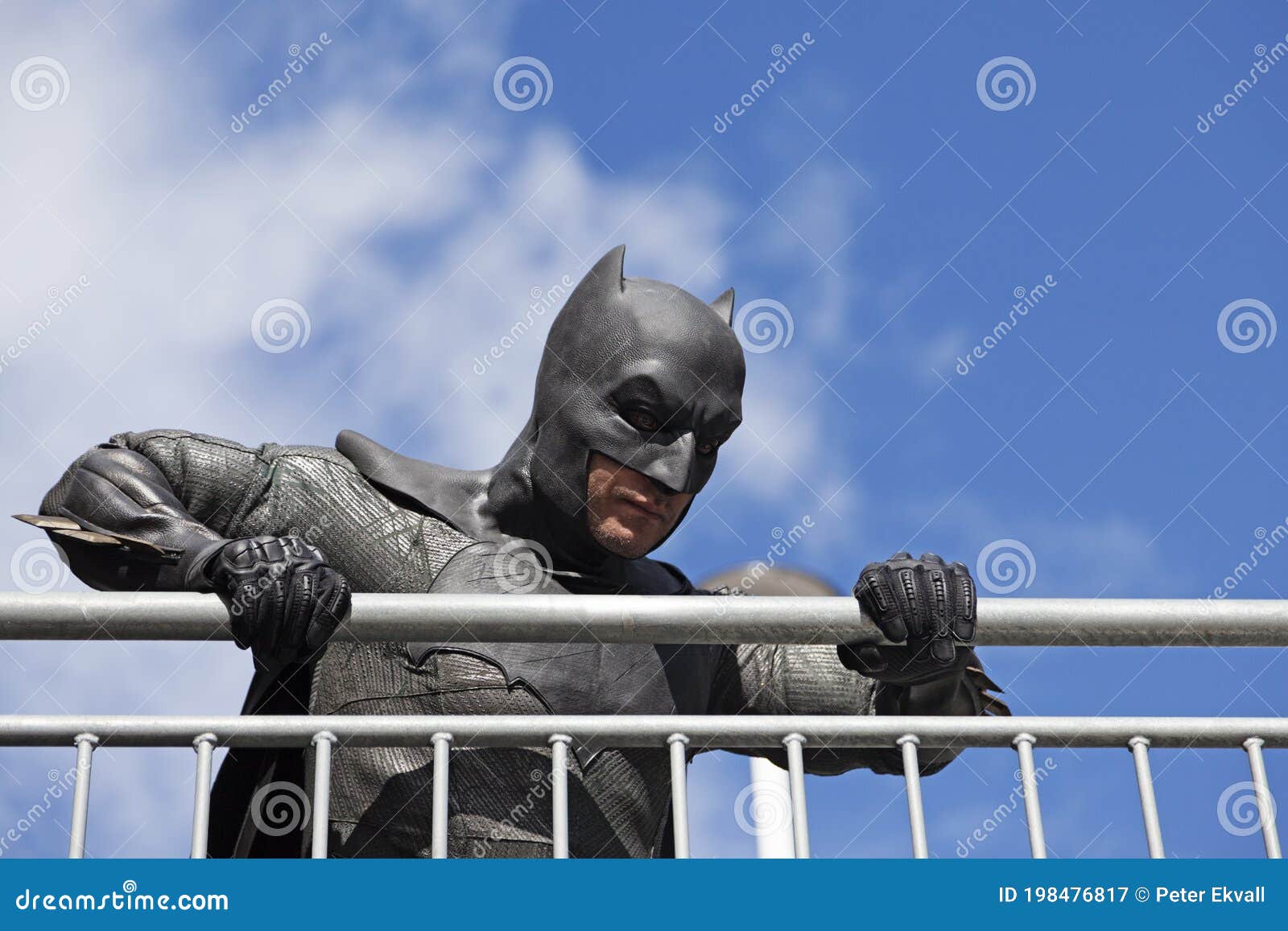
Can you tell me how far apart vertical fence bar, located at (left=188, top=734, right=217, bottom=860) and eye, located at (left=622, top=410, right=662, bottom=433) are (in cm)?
193

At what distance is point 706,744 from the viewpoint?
10.4 feet

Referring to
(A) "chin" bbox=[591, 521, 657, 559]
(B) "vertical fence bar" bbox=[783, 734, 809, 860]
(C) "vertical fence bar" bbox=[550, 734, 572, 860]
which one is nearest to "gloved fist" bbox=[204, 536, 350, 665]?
(C) "vertical fence bar" bbox=[550, 734, 572, 860]

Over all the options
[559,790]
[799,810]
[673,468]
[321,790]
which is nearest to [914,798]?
[799,810]

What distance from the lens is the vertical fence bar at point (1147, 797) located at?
121 inches

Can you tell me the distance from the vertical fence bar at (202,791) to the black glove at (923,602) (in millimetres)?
1257

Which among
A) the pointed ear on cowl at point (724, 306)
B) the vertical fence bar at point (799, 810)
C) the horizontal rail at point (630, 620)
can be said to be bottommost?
the vertical fence bar at point (799, 810)

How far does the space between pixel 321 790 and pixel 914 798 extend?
3.11ft

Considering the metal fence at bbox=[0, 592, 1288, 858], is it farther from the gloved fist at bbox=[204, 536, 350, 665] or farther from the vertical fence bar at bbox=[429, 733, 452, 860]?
the gloved fist at bbox=[204, 536, 350, 665]

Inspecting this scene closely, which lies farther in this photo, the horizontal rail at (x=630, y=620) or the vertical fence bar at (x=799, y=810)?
the horizontal rail at (x=630, y=620)

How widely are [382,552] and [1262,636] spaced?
86.9 inches

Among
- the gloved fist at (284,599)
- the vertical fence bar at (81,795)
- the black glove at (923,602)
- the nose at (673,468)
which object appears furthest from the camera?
the nose at (673,468)

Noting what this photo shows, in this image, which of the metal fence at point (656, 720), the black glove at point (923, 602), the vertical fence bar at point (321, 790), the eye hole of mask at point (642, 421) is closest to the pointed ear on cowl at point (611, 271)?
the eye hole of mask at point (642, 421)

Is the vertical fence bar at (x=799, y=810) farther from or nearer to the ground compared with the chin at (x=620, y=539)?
nearer to the ground

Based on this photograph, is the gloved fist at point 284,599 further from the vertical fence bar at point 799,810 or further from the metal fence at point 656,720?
the vertical fence bar at point 799,810
